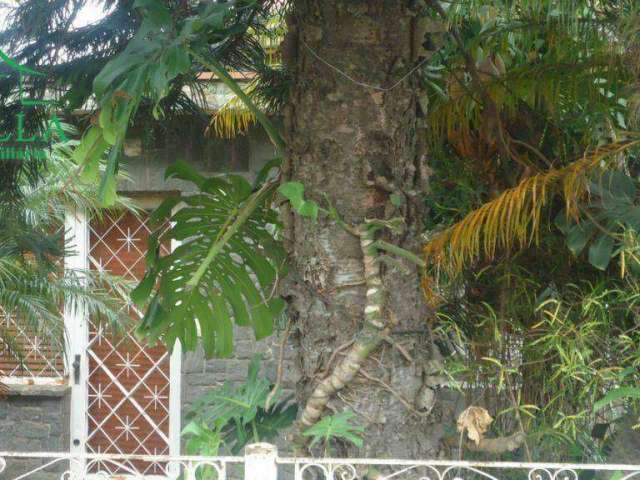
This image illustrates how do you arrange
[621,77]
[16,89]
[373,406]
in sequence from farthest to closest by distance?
[16,89]
[621,77]
[373,406]

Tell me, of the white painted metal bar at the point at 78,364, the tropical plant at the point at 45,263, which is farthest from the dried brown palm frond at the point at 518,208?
the white painted metal bar at the point at 78,364

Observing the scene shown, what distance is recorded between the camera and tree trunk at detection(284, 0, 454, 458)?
2.43 meters

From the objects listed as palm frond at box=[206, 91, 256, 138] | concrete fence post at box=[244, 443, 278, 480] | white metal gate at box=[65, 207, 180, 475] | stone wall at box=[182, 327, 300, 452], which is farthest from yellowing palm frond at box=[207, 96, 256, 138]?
concrete fence post at box=[244, 443, 278, 480]

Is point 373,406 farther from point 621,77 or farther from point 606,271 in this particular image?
point 621,77

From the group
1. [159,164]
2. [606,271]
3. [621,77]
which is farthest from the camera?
[159,164]

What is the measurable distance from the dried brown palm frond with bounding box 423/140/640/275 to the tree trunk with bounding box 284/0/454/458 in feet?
0.85

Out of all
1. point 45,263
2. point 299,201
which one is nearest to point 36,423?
point 45,263

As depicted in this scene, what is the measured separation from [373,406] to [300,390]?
0.25 m

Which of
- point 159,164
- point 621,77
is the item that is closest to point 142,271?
point 159,164

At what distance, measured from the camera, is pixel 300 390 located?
2.55 m

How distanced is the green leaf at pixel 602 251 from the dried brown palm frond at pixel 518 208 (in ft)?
0.43

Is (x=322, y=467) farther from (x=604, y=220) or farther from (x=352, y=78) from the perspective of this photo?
(x=604, y=220)

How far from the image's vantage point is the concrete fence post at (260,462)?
213cm

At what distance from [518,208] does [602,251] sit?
363 mm
